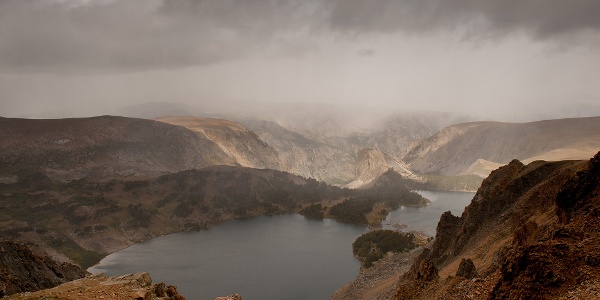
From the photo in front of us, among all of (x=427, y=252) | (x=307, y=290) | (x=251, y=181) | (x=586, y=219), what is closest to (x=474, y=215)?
(x=427, y=252)

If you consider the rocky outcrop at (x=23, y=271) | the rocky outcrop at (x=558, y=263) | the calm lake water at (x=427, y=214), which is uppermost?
the rocky outcrop at (x=558, y=263)

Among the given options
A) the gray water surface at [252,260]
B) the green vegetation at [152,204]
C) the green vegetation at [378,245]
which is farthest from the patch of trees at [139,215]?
the green vegetation at [378,245]

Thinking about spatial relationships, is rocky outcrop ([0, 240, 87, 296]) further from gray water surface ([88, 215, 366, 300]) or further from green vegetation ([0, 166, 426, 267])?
green vegetation ([0, 166, 426, 267])

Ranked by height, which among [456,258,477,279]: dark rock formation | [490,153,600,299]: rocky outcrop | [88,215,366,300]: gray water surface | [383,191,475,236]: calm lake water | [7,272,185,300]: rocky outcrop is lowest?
[88,215,366,300]: gray water surface

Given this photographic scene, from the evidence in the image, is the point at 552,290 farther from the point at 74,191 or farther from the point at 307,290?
the point at 74,191

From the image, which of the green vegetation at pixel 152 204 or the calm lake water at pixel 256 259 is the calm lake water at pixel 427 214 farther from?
the green vegetation at pixel 152 204

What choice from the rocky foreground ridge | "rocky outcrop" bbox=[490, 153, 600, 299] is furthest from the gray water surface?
"rocky outcrop" bbox=[490, 153, 600, 299]
